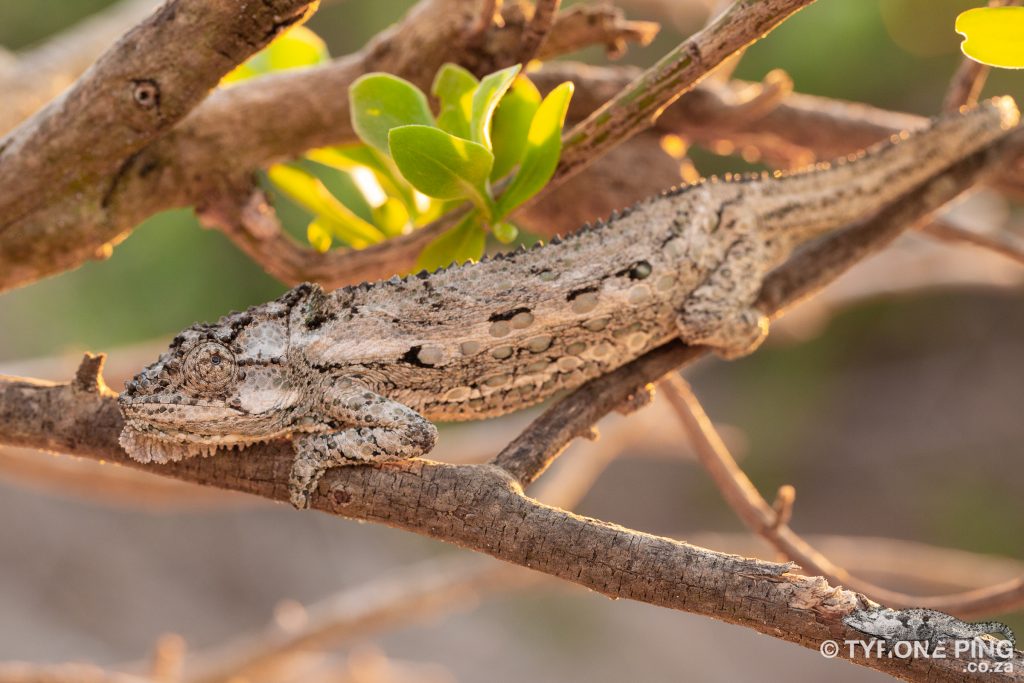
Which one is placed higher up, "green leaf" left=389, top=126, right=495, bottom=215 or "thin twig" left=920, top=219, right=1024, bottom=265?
"green leaf" left=389, top=126, right=495, bottom=215

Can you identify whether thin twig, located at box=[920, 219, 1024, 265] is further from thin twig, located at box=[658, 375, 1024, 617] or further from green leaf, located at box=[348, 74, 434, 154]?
green leaf, located at box=[348, 74, 434, 154]

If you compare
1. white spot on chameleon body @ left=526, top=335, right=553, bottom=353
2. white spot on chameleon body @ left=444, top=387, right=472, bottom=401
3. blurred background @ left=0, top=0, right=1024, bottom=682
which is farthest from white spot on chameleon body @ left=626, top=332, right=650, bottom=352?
blurred background @ left=0, top=0, right=1024, bottom=682

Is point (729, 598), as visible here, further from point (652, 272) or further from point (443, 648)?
point (443, 648)

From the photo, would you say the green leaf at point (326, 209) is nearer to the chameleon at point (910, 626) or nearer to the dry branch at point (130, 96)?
the dry branch at point (130, 96)

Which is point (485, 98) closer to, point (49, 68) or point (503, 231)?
point (503, 231)

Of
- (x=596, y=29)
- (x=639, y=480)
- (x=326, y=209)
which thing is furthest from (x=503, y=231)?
(x=639, y=480)

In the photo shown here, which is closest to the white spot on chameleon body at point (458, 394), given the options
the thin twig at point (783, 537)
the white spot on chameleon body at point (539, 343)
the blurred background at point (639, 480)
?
the white spot on chameleon body at point (539, 343)

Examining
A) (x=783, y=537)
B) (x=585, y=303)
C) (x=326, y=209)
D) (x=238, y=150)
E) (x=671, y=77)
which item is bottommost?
(x=783, y=537)
